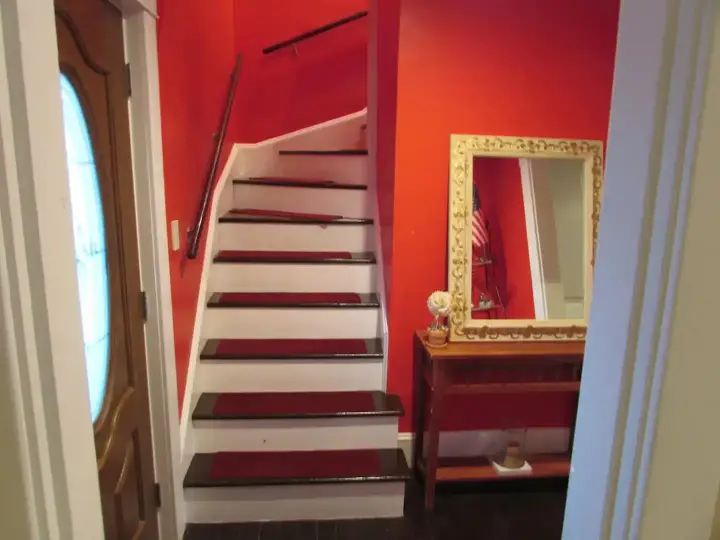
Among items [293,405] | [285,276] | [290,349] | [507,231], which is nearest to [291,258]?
[285,276]

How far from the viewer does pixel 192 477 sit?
203cm

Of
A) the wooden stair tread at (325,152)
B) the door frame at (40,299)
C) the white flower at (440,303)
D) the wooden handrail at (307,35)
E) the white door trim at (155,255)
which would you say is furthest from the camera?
the wooden handrail at (307,35)

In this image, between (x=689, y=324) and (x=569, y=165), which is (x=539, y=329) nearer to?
(x=569, y=165)

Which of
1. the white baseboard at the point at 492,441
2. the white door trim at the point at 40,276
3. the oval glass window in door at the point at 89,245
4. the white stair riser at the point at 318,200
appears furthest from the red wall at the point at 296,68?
the white door trim at the point at 40,276

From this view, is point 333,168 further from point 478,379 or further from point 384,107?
point 478,379

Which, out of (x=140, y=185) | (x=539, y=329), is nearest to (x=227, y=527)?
(x=140, y=185)

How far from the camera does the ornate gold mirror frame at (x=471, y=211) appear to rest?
2.21 meters

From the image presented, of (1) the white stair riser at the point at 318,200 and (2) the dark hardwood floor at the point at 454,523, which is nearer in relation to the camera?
(2) the dark hardwood floor at the point at 454,523

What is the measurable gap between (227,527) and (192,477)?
272 millimetres

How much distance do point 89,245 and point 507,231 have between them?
178 cm

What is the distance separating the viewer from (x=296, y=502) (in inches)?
82.7

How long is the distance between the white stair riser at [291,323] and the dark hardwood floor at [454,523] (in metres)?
0.83

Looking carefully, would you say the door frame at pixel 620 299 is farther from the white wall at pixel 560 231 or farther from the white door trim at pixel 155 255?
the white wall at pixel 560 231

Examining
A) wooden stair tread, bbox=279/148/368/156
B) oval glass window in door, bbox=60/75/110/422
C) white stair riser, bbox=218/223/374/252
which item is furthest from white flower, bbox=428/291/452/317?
wooden stair tread, bbox=279/148/368/156
